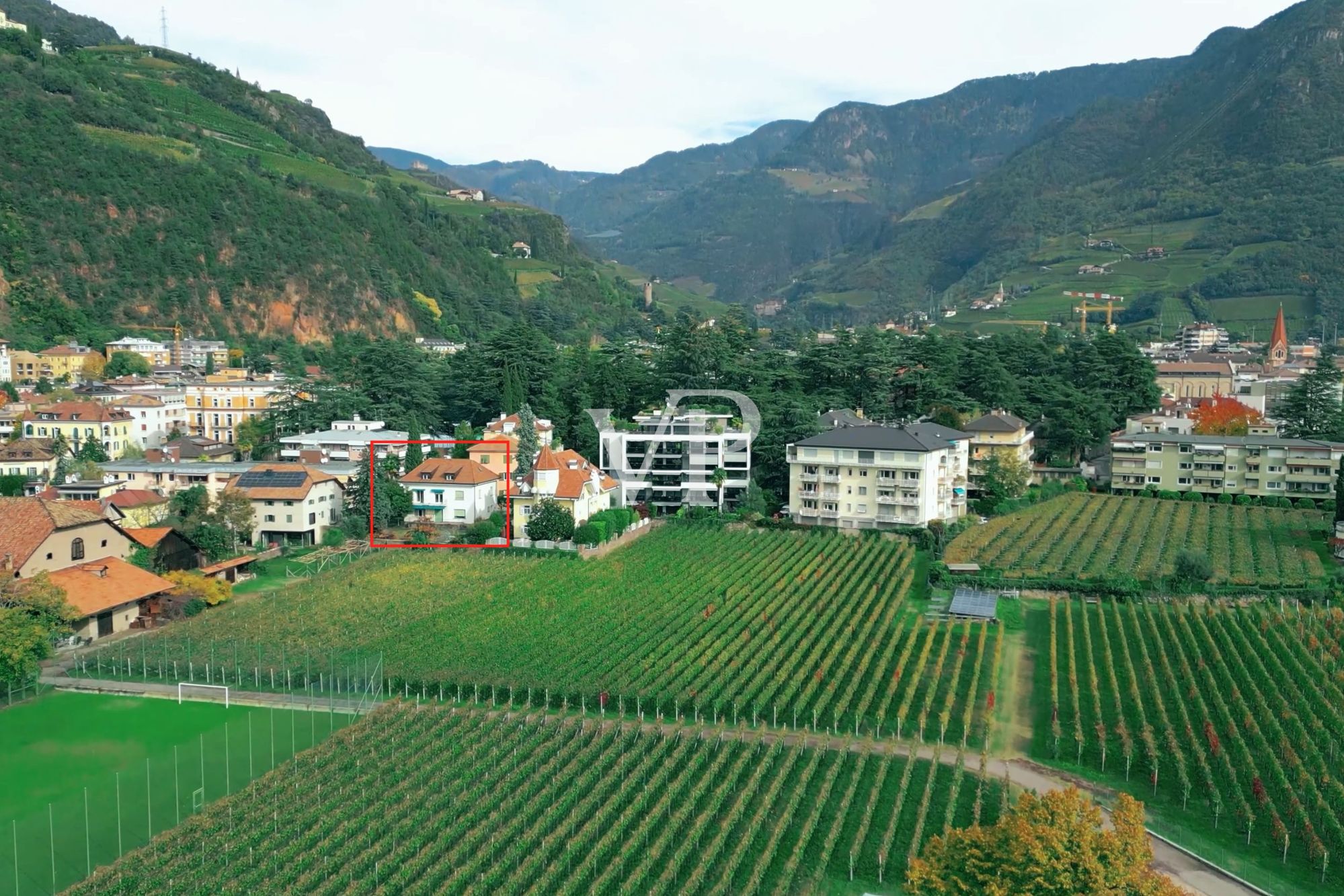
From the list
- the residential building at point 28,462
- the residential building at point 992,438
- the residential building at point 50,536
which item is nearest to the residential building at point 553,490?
the residential building at point 50,536

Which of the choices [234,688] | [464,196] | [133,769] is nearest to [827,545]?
[234,688]

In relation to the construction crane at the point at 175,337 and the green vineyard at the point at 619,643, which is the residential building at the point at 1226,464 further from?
the construction crane at the point at 175,337

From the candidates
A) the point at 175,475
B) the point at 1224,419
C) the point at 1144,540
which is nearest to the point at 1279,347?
the point at 1224,419

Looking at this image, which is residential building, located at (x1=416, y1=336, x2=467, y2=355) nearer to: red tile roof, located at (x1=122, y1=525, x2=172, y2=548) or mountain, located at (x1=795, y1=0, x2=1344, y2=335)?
red tile roof, located at (x1=122, y1=525, x2=172, y2=548)

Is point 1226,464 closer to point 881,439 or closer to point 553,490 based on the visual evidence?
point 881,439

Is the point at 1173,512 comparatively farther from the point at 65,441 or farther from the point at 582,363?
the point at 65,441
